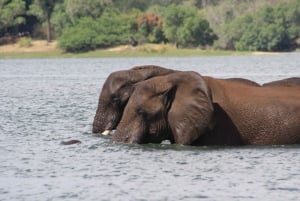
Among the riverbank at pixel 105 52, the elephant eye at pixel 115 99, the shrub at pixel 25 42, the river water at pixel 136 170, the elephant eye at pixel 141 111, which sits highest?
the elephant eye at pixel 141 111

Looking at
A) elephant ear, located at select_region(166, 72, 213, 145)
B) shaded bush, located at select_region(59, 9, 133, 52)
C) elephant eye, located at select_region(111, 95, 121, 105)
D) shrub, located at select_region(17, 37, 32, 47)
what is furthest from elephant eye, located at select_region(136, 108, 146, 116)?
shrub, located at select_region(17, 37, 32, 47)

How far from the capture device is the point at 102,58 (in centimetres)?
11006

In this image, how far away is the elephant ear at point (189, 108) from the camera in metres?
19.4

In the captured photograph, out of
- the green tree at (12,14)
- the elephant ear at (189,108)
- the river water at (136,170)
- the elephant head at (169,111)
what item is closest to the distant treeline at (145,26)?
the green tree at (12,14)

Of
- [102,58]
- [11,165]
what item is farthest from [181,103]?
[102,58]

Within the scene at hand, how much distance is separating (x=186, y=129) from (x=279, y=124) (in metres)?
1.78

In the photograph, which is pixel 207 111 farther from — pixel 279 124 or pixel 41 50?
pixel 41 50

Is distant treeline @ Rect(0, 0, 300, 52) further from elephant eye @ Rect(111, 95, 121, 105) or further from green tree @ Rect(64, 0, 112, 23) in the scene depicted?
elephant eye @ Rect(111, 95, 121, 105)

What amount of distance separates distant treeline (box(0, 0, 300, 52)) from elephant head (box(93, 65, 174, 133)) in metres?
89.1

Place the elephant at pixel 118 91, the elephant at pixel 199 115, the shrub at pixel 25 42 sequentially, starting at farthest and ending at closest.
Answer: the shrub at pixel 25 42 < the elephant at pixel 118 91 < the elephant at pixel 199 115

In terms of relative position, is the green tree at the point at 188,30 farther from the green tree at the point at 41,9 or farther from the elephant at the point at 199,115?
the elephant at the point at 199,115

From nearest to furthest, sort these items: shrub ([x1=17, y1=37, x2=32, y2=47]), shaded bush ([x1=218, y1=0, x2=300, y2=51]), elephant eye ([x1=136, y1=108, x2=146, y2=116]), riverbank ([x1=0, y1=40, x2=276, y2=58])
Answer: elephant eye ([x1=136, y1=108, x2=146, y2=116]) → riverbank ([x1=0, y1=40, x2=276, y2=58]) → shrub ([x1=17, y1=37, x2=32, y2=47]) → shaded bush ([x1=218, y1=0, x2=300, y2=51])

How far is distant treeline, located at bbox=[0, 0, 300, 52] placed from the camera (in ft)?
371

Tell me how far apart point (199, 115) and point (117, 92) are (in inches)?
107
